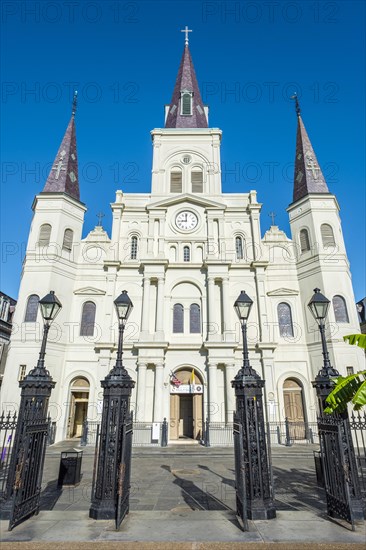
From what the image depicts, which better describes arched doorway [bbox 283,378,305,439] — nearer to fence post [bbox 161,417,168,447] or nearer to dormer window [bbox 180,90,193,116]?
fence post [bbox 161,417,168,447]

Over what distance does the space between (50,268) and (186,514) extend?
65.6 ft

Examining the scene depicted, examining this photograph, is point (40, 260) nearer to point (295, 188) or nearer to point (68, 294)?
point (68, 294)

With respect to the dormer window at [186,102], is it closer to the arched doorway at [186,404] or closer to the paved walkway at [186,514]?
the arched doorway at [186,404]

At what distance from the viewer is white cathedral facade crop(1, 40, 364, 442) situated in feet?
72.5

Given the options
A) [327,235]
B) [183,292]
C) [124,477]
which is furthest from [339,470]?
[327,235]

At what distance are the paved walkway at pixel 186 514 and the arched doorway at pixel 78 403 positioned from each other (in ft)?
28.3

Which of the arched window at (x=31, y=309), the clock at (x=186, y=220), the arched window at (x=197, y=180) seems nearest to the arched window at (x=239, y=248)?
the clock at (x=186, y=220)

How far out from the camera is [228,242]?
1061 inches

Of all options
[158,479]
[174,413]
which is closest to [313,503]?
[158,479]

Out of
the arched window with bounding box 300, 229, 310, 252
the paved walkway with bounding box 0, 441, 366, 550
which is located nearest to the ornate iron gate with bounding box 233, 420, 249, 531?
the paved walkway with bounding box 0, 441, 366, 550

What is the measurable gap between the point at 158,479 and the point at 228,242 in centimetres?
1900

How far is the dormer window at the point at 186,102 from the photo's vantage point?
1350 inches

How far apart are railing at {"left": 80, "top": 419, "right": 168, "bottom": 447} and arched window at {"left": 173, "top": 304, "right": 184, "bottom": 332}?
264 inches

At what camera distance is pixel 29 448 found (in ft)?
23.7
